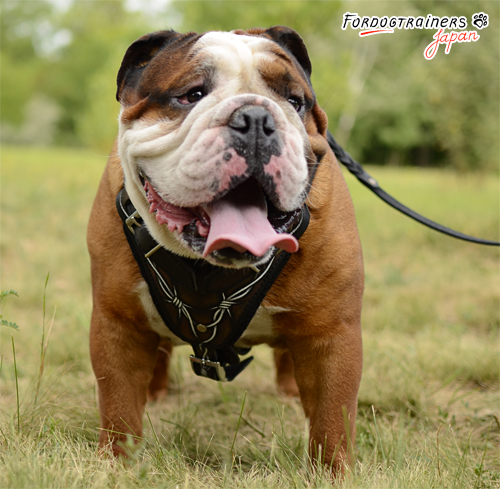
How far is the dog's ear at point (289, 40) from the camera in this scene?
234 cm

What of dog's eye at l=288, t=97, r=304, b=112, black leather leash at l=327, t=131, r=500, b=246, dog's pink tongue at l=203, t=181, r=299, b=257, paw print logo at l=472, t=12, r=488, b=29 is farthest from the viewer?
paw print logo at l=472, t=12, r=488, b=29

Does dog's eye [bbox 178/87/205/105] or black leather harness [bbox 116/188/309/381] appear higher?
dog's eye [bbox 178/87/205/105]

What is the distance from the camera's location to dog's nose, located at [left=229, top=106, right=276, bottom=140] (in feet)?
6.12

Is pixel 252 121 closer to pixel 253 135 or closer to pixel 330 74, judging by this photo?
pixel 253 135

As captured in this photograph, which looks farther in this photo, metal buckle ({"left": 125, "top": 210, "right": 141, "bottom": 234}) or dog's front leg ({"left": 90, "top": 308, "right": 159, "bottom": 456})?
dog's front leg ({"left": 90, "top": 308, "right": 159, "bottom": 456})

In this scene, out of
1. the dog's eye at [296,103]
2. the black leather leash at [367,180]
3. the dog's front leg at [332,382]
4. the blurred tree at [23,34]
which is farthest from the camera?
the blurred tree at [23,34]

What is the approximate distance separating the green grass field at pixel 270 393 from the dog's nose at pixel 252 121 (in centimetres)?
106

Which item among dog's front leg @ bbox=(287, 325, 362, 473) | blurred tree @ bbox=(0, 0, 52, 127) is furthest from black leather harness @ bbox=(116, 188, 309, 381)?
blurred tree @ bbox=(0, 0, 52, 127)

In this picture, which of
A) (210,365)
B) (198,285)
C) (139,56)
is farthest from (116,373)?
(139,56)

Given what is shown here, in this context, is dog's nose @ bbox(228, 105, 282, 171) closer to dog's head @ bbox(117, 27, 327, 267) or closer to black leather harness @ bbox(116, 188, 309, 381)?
dog's head @ bbox(117, 27, 327, 267)

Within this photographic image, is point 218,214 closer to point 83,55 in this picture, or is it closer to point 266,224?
point 266,224

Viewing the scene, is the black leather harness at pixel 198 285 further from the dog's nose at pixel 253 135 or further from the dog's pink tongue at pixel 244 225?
the dog's nose at pixel 253 135

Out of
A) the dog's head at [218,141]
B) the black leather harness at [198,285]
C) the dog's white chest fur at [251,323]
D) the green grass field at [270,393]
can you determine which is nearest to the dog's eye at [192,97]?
the dog's head at [218,141]

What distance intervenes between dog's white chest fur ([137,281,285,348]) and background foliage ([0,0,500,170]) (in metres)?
1.16
